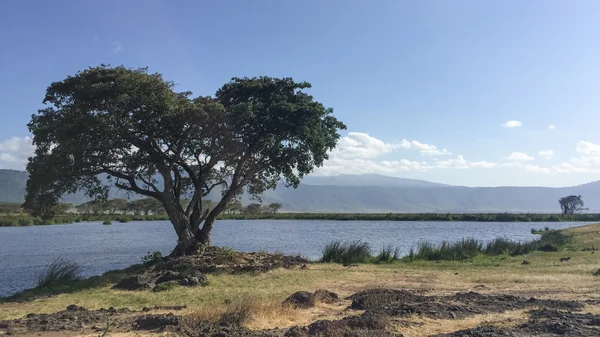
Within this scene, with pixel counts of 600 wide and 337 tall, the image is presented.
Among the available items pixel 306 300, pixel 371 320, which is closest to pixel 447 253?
pixel 306 300

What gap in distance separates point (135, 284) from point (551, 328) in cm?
1166

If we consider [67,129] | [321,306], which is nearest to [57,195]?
[67,129]

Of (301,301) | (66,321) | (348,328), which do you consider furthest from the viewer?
(301,301)

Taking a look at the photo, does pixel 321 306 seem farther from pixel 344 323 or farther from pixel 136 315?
pixel 136 315

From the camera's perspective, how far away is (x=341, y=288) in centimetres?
1523

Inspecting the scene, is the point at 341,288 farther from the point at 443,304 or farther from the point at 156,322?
the point at 156,322

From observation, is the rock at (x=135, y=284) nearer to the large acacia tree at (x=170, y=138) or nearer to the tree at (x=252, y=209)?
the large acacia tree at (x=170, y=138)

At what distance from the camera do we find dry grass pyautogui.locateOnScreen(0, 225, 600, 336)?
32.9 feet

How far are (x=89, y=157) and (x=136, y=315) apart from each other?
9478 millimetres

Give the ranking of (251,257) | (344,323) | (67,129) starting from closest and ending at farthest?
(344,323), (67,129), (251,257)

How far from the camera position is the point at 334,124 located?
23.7m

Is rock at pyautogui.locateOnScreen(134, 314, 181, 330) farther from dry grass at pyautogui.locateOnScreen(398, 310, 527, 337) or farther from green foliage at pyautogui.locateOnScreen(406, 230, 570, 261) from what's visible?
green foliage at pyautogui.locateOnScreen(406, 230, 570, 261)

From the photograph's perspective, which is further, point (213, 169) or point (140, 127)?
point (213, 169)

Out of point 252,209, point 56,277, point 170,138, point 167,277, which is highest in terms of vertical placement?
point 170,138
